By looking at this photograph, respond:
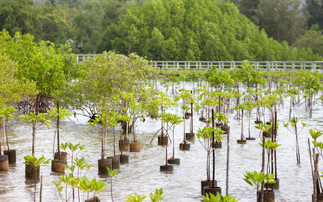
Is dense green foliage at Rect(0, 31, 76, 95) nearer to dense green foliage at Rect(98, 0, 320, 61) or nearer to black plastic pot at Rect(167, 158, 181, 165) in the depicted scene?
black plastic pot at Rect(167, 158, 181, 165)

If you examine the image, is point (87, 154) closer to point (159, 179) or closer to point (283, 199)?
point (159, 179)

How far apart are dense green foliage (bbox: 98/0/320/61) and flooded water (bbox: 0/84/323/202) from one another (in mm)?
36893

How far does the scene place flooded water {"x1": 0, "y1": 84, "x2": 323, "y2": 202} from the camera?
770 centimetres

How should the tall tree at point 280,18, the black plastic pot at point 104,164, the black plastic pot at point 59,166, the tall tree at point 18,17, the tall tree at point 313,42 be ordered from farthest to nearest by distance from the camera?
the tall tree at point 280,18, the tall tree at point 313,42, the tall tree at point 18,17, the black plastic pot at point 59,166, the black plastic pot at point 104,164

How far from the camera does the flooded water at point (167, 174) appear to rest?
7703 mm

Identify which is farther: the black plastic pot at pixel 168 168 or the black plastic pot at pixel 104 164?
the black plastic pot at pixel 168 168

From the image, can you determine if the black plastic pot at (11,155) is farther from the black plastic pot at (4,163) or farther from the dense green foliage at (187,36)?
the dense green foliage at (187,36)

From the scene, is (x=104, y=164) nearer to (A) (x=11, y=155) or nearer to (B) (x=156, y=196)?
(A) (x=11, y=155)

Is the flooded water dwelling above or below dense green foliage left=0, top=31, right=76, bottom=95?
below

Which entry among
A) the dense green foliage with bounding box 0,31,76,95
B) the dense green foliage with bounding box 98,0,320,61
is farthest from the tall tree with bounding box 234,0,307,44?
the dense green foliage with bounding box 0,31,76,95

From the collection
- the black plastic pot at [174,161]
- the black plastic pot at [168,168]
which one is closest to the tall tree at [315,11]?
the black plastic pot at [174,161]

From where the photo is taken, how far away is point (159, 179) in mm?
8727

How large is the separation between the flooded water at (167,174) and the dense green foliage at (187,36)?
36.9 metres

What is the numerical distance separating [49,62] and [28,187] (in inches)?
359
